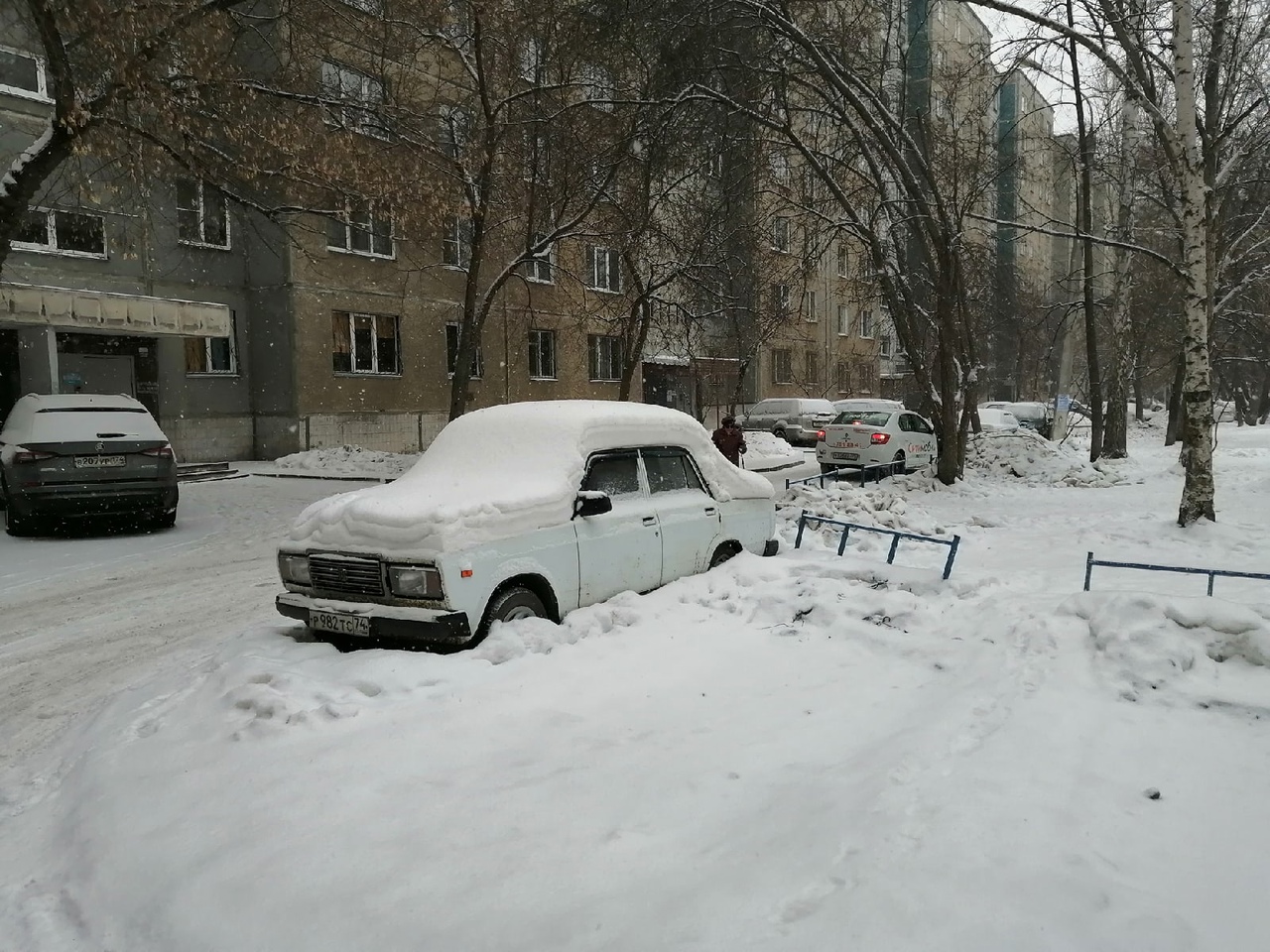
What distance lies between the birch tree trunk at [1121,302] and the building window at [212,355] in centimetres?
2292

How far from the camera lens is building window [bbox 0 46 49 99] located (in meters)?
18.4

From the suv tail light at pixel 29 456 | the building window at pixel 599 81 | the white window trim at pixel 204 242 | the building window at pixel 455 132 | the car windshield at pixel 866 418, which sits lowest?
the suv tail light at pixel 29 456

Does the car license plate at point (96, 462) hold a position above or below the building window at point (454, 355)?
below

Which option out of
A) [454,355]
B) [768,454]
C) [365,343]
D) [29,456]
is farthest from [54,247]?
[768,454]

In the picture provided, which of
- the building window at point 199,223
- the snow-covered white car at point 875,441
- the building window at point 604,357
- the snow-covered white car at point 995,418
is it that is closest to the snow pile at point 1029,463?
the snow-covered white car at point 875,441

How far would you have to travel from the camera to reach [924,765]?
3.89 m

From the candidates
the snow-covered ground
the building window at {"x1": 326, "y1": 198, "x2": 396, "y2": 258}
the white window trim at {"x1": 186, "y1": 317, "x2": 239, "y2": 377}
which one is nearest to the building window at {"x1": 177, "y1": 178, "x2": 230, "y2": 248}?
the white window trim at {"x1": 186, "y1": 317, "x2": 239, "y2": 377}

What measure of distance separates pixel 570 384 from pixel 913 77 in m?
15.5

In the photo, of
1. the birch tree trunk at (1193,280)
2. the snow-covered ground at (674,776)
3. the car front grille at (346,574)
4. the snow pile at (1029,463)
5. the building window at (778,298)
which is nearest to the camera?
the snow-covered ground at (674,776)

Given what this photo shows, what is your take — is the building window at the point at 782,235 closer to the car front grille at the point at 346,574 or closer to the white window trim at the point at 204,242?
the white window trim at the point at 204,242

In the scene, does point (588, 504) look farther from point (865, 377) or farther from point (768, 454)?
point (865, 377)

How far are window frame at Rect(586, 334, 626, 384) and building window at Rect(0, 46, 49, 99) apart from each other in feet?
57.9

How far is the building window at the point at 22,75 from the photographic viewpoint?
18.4m

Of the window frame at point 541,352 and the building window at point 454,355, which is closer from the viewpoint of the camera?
the building window at point 454,355
